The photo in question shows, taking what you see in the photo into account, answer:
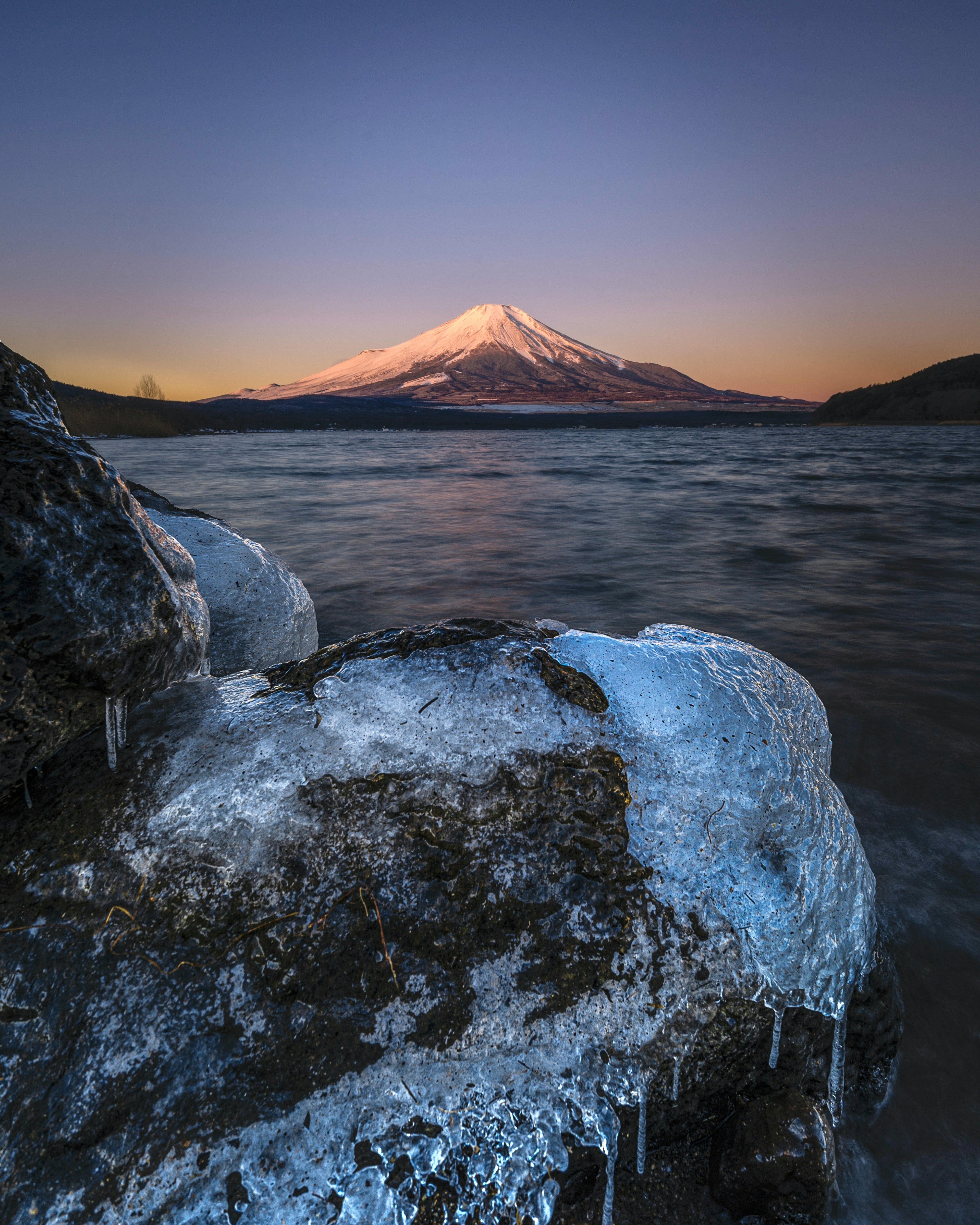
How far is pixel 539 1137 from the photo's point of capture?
122cm

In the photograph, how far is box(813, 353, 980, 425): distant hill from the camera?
80.2 metres

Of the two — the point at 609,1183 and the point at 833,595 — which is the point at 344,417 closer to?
the point at 833,595

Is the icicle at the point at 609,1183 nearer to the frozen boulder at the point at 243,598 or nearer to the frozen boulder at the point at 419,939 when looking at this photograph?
the frozen boulder at the point at 419,939

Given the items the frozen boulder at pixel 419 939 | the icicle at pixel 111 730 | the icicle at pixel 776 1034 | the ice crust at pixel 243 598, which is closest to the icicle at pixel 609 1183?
the frozen boulder at pixel 419 939

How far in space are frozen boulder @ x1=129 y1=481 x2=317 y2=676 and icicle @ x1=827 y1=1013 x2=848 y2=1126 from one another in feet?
9.06

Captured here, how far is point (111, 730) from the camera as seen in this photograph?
5.06 feet

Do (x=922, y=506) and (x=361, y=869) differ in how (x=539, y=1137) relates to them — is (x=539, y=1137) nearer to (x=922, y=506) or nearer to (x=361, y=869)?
(x=361, y=869)

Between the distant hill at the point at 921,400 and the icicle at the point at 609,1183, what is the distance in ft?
329

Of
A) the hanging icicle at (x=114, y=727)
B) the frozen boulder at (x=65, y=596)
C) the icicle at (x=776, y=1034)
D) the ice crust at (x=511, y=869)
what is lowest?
the icicle at (x=776, y=1034)

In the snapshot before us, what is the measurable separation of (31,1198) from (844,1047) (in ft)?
6.11

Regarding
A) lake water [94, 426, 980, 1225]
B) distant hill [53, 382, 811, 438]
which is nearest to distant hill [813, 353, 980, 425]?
distant hill [53, 382, 811, 438]

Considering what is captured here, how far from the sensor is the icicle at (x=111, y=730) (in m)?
1.53

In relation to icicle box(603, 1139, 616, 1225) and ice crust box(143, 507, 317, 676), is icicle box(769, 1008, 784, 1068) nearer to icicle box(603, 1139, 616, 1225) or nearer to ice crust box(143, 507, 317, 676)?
icicle box(603, 1139, 616, 1225)

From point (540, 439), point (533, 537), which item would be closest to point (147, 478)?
point (533, 537)
